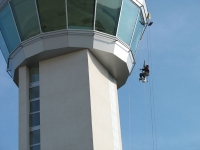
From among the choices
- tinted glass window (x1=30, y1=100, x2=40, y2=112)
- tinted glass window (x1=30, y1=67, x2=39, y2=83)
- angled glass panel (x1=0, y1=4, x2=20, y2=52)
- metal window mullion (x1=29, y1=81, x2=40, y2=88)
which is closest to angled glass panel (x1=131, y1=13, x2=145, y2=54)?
tinted glass window (x1=30, y1=67, x2=39, y2=83)

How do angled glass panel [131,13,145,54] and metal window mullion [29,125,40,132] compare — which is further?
angled glass panel [131,13,145,54]

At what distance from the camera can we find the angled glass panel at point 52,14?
30.1 meters

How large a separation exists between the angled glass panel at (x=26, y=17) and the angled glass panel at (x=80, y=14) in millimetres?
2069

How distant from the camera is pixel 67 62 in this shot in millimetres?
30562

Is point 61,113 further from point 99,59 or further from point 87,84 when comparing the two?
point 99,59

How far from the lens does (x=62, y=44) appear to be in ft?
98.8

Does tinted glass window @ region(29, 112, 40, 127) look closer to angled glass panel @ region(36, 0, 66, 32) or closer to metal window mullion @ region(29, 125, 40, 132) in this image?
metal window mullion @ region(29, 125, 40, 132)

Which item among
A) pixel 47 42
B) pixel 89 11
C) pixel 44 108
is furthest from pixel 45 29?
pixel 44 108

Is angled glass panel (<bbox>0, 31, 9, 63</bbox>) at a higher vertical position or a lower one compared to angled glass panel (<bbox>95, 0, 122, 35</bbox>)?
lower

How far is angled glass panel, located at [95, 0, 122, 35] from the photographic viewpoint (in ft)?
99.5

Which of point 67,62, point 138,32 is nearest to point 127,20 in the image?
point 138,32

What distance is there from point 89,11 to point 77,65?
10.6ft

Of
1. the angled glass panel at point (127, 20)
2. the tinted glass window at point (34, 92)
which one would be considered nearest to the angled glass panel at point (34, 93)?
the tinted glass window at point (34, 92)

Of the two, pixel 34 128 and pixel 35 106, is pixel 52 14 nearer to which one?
pixel 35 106
